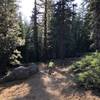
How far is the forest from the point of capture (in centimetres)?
1924

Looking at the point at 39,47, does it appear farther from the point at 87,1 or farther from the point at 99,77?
the point at 99,77

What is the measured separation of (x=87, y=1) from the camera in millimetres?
31516

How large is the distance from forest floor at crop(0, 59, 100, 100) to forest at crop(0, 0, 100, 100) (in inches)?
11.9

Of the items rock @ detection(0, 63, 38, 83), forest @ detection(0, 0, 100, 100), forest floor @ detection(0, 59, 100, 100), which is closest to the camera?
forest floor @ detection(0, 59, 100, 100)

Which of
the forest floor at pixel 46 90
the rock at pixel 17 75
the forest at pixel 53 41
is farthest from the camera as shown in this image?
the rock at pixel 17 75

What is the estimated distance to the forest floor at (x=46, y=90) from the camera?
46.1 feet

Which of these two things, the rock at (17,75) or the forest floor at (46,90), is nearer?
the forest floor at (46,90)

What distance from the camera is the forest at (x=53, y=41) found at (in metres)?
19.2

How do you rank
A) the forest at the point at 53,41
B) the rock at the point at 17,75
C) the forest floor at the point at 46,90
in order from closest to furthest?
the forest floor at the point at 46,90
the forest at the point at 53,41
the rock at the point at 17,75

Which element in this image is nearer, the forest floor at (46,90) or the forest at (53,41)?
the forest floor at (46,90)

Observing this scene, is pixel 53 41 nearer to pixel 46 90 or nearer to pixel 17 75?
pixel 17 75

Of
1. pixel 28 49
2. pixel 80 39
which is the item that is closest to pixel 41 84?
pixel 28 49

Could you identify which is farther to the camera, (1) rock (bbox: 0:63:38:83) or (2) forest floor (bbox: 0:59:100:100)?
(1) rock (bbox: 0:63:38:83)

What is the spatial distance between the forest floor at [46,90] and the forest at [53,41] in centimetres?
30
